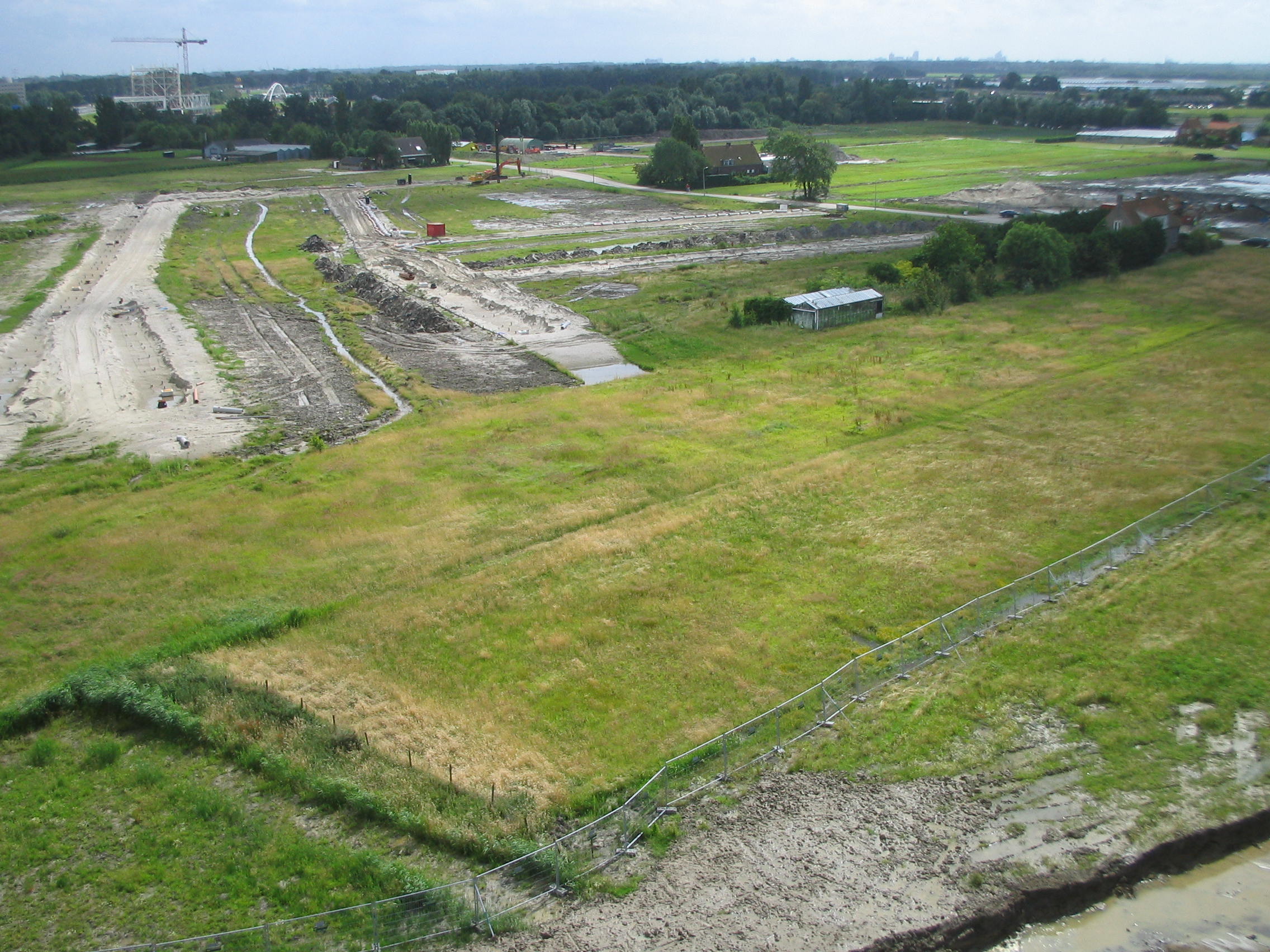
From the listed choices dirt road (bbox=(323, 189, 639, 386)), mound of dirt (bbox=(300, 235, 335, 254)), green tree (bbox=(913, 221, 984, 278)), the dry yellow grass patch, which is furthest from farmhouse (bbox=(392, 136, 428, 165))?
the dry yellow grass patch

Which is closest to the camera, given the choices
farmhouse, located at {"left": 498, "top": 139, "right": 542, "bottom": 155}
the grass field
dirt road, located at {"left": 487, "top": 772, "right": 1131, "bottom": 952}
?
dirt road, located at {"left": 487, "top": 772, "right": 1131, "bottom": 952}

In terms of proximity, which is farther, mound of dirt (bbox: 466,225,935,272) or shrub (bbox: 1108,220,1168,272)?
mound of dirt (bbox: 466,225,935,272)

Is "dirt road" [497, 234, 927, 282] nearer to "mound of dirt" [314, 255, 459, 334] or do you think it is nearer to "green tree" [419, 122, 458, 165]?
"mound of dirt" [314, 255, 459, 334]

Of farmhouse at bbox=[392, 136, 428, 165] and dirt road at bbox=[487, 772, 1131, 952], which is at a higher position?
farmhouse at bbox=[392, 136, 428, 165]

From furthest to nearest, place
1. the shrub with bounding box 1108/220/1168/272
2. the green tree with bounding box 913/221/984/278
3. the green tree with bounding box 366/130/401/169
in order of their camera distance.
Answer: the green tree with bounding box 366/130/401/169 → the shrub with bounding box 1108/220/1168/272 → the green tree with bounding box 913/221/984/278

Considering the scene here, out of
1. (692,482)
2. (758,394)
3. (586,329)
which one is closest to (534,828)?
(692,482)

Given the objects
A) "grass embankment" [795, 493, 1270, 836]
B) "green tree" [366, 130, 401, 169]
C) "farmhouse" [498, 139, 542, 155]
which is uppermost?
"farmhouse" [498, 139, 542, 155]

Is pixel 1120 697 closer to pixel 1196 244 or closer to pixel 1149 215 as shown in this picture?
pixel 1196 244

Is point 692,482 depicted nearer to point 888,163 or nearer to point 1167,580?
point 1167,580
